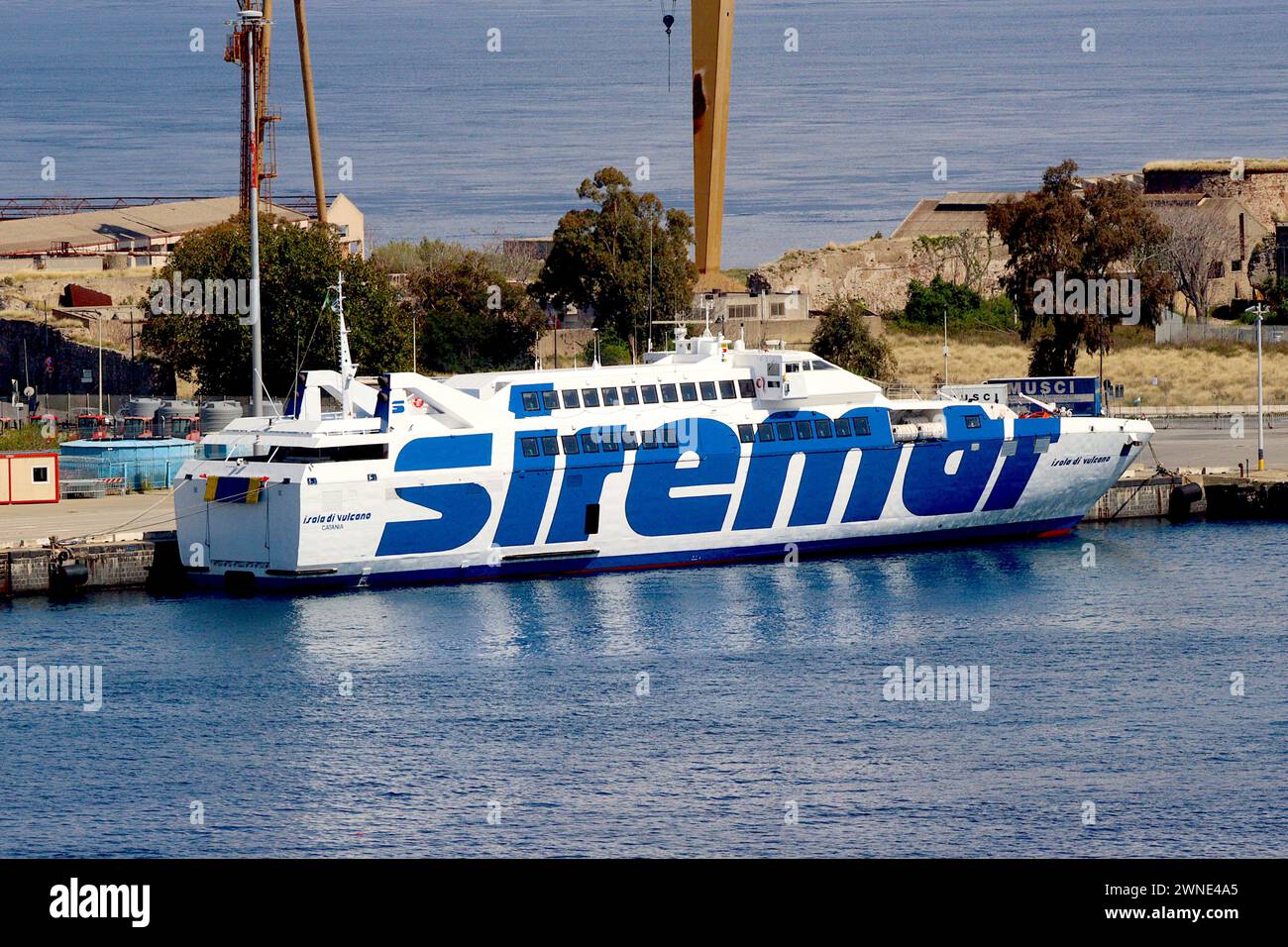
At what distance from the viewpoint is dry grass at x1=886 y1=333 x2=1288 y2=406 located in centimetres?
9300

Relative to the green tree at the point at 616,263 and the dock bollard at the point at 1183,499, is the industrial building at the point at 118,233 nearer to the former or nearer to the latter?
the green tree at the point at 616,263

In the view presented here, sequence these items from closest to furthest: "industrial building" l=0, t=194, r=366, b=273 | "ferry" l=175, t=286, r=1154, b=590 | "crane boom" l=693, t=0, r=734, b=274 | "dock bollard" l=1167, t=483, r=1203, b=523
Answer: "ferry" l=175, t=286, r=1154, b=590 < "dock bollard" l=1167, t=483, r=1203, b=523 < "crane boom" l=693, t=0, r=734, b=274 < "industrial building" l=0, t=194, r=366, b=273

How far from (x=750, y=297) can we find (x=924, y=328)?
41.8 feet

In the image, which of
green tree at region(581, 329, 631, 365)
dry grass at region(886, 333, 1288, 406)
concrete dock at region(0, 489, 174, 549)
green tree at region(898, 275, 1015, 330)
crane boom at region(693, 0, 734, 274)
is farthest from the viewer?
green tree at region(898, 275, 1015, 330)

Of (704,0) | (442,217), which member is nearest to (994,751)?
(704,0)

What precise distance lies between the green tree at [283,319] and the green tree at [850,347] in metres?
20.4

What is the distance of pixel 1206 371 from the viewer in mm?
98375

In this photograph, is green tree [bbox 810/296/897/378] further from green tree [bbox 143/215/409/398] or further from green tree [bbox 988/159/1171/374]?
green tree [bbox 143/215/409/398]

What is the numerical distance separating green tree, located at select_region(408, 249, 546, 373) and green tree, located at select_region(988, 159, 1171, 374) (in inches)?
992

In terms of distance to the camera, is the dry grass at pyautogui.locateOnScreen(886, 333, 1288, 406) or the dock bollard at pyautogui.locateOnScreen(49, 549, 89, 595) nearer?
the dock bollard at pyautogui.locateOnScreen(49, 549, 89, 595)

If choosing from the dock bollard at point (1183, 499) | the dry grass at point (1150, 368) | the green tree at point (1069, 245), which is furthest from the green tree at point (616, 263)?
the dock bollard at point (1183, 499)

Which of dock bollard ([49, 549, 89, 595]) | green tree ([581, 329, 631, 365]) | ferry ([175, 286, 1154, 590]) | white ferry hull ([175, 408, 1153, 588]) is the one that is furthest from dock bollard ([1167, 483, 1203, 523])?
dock bollard ([49, 549, 89, 595])

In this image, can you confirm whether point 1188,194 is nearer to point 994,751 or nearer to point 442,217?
point 442,217

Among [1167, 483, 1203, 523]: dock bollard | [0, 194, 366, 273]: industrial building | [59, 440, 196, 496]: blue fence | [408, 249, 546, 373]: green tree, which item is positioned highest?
[0, 194, 366, 273]: industrial building
